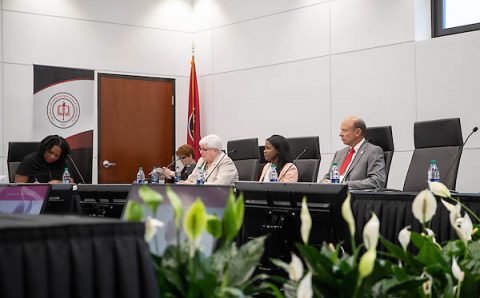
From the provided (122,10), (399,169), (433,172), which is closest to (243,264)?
(433,172)

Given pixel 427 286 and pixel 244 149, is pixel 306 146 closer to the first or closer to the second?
pixel 244 149

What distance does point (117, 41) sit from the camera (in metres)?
8.86

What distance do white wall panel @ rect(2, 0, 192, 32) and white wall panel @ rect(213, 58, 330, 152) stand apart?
0.95 meters

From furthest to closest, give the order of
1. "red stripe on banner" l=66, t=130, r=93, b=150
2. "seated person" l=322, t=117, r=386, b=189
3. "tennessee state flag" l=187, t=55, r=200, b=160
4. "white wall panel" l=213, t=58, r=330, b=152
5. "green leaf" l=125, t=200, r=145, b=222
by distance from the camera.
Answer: "tennessee state flag" l=187, t=55, r=200, b=160, "red stripe on banner" l=66, t=130, r=93, b=150, "white wall panel" l=213, t=58, r=330, b=152, "seated person" l=322, t=117, r=386, b=189, "green leaf" l=125, t=200, r=145, b=222

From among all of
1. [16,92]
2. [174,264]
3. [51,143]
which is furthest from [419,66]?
[174,264]

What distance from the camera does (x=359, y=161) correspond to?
5.62 m

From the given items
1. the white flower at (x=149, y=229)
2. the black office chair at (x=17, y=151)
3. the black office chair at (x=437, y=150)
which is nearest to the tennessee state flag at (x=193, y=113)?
the black office chair at (x=17, y=151)

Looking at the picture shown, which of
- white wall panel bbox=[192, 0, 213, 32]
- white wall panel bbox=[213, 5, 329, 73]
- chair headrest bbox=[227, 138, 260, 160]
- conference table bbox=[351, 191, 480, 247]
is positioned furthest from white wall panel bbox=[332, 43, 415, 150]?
conference table bbox=[351, 191, 480, 247]

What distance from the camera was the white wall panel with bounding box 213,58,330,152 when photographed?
25.8 feet

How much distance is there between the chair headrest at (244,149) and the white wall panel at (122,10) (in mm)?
2814

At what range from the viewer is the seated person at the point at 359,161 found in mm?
5516

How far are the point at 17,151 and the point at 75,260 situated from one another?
629cm

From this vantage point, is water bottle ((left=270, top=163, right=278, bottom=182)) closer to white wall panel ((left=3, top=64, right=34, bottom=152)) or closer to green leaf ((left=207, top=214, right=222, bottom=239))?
white wall panel ((left=3, top=64, right=34, bottom=152))

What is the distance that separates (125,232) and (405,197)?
7.87ft
